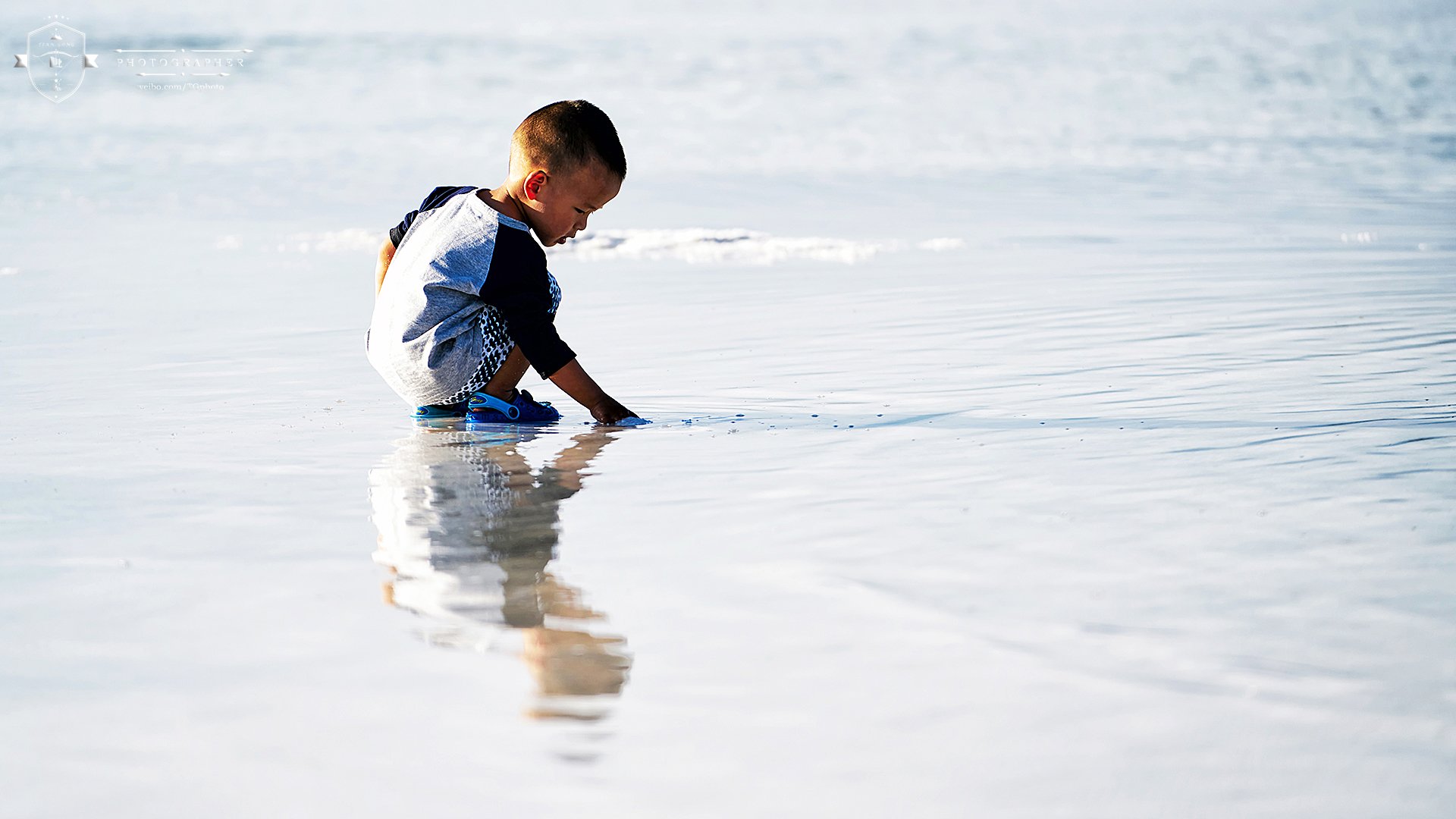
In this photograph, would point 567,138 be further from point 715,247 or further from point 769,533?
point 715,247

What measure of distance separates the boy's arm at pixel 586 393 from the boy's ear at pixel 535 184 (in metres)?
0.48

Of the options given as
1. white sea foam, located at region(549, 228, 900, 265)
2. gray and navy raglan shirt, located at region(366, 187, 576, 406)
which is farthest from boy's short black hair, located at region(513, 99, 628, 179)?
white sea foam, located at region(549, 228, 900, 265)

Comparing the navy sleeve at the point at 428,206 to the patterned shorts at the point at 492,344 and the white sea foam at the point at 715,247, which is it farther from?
the white sea foam at the point at 715,247

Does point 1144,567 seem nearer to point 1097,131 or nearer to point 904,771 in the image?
point 904,771

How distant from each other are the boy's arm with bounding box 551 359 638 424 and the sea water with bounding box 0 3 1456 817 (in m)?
0.12

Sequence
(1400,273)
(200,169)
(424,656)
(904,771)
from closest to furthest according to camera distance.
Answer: (904,771) → (424,656) → (1400,273) → (200,169)

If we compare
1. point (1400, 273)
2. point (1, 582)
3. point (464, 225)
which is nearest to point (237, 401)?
point (464, 225)

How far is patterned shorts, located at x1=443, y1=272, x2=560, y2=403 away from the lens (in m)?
4.22

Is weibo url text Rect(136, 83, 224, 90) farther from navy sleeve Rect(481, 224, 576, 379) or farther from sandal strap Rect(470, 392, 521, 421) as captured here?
navy sleeve Rect(481, 224, 576, 379)

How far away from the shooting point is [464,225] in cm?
416

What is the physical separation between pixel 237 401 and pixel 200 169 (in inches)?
397

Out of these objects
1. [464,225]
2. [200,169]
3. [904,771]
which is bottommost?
[904,771]

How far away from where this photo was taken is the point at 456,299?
4230 mm

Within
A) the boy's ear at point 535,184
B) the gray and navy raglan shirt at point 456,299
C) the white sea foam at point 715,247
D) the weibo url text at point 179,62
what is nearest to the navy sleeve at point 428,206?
the gray and navy raglan shirt at point 456,299
